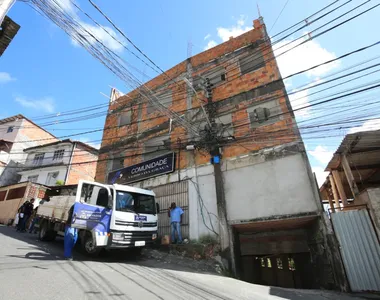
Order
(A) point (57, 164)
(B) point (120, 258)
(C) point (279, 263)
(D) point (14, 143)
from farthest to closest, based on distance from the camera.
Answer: (D) point (14, 143), (A) point (57, 164), (C) point (279, 263), (B) point (120, 258)

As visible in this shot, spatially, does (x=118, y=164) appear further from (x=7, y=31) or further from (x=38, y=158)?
(x=38, y=158)

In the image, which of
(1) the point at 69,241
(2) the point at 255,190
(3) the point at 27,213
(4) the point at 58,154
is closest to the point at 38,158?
(4) the point at 58,154

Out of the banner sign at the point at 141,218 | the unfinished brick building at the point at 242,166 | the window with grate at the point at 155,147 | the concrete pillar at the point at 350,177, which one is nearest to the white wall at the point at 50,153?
the unfinished brick building at the point at 242,166

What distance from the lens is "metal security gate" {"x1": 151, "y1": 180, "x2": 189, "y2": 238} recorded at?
10.3 meters

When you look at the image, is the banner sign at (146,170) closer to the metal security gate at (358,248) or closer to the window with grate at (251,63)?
the window with grate at (251,63)

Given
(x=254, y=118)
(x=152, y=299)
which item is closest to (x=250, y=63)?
(x=254, y=118)

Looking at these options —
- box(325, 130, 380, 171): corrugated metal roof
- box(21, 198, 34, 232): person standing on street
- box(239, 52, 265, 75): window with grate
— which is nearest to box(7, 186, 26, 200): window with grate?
box(21, 198, 34, 232): person standing on street

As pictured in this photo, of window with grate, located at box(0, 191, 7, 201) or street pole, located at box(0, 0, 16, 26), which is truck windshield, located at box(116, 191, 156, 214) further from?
window with grate, located at box(0, 191, 7, 201)

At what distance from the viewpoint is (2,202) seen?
17.5 meters

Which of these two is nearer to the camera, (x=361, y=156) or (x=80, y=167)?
(x=361, y=156)

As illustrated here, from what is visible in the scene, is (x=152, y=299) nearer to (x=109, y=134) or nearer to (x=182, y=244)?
(x=182, y=244)

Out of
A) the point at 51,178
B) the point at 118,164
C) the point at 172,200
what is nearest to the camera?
the point at 172,200

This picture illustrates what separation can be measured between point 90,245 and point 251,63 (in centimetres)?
1131

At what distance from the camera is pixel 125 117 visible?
56.1ft
